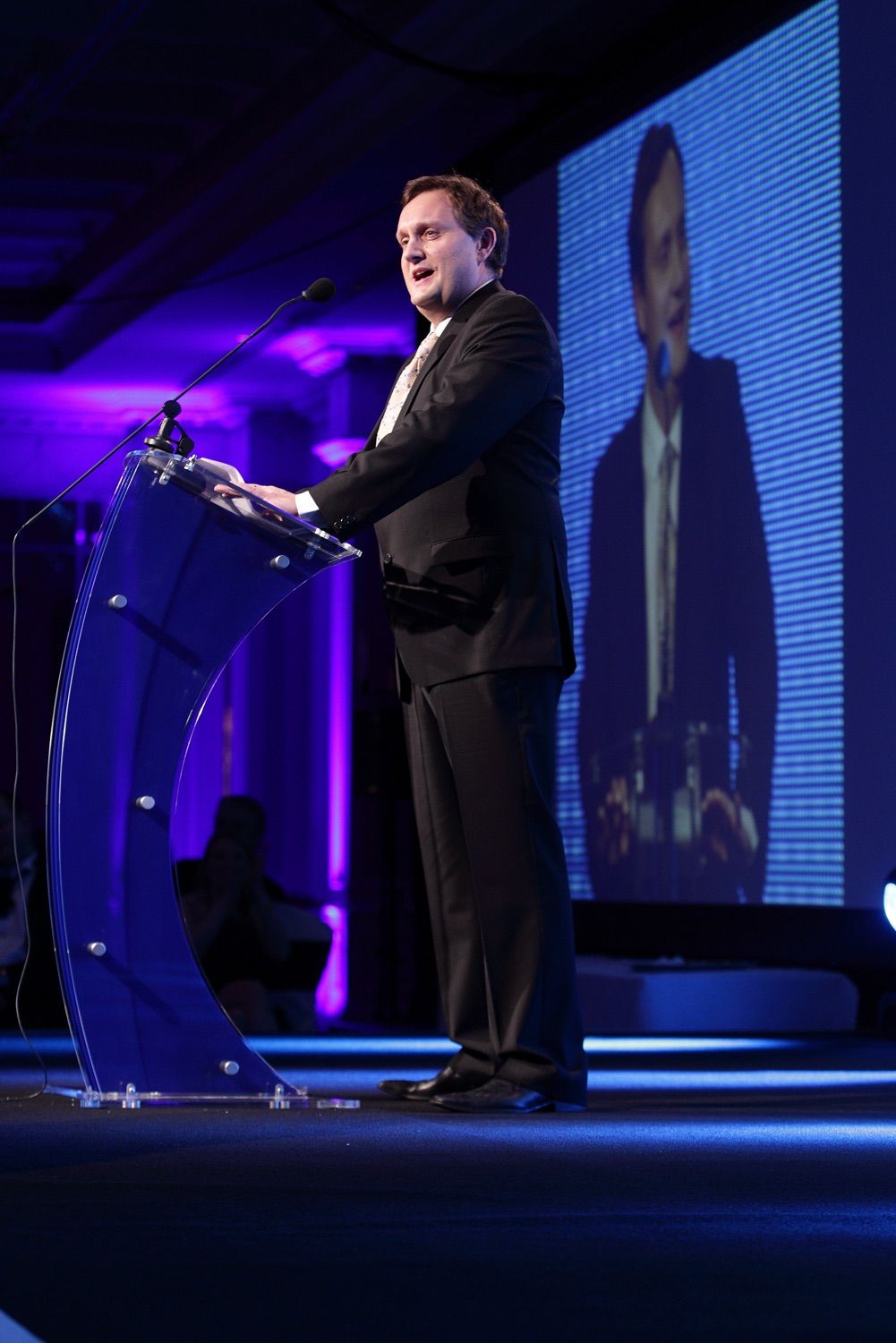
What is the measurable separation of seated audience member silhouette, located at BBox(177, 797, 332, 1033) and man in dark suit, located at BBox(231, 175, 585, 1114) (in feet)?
6.88

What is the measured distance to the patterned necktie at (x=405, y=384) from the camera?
2.53 m

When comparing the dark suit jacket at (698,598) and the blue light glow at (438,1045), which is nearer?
the blue light glow at (438,1045)

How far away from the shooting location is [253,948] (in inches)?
185

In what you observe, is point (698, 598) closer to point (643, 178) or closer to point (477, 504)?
point (643, 178)

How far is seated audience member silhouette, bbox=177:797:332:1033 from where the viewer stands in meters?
4.55

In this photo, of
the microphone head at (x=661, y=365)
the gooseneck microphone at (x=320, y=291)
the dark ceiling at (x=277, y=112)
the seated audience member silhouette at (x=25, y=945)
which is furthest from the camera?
the dark ceiling at (x=277, y=112)

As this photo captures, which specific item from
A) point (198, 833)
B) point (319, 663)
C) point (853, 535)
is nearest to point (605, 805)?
point (853, 535)

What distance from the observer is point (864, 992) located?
5004mm

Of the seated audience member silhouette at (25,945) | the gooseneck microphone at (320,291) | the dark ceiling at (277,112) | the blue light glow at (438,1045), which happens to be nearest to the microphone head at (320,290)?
the gooseneck microphone at (320,291)

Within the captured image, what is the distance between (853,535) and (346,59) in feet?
9.61

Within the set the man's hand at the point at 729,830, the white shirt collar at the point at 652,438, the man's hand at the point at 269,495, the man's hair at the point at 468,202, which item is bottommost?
the man's hand at the point at 729,830

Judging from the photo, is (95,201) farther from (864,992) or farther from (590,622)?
(864,992)

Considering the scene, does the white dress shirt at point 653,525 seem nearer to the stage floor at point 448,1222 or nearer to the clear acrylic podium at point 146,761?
the stage floor at point 448,1222

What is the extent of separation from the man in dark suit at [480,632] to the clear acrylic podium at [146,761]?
0.10 meters
